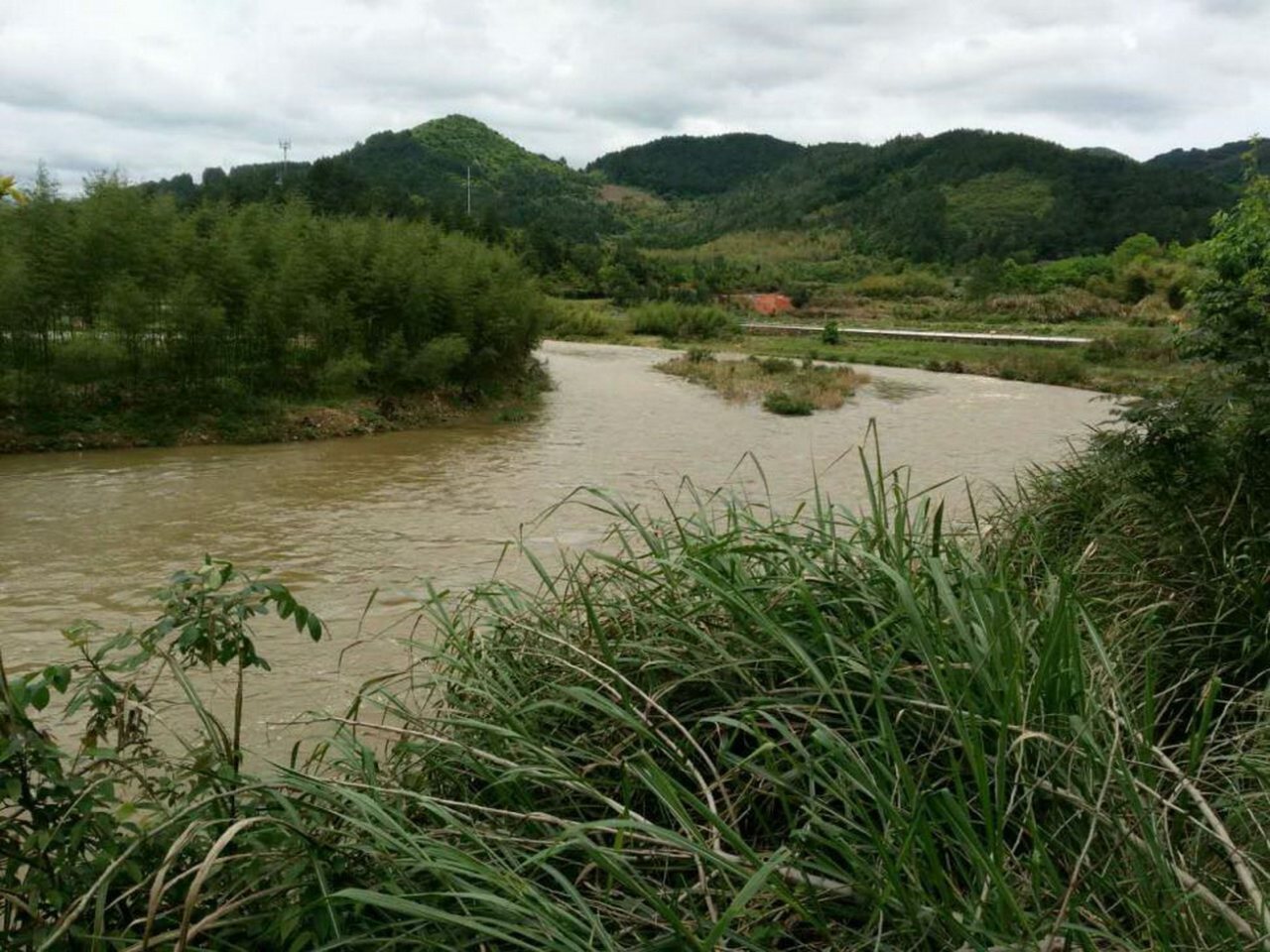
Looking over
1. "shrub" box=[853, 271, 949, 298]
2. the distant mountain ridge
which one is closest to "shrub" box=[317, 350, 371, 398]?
the distant mountain ridge

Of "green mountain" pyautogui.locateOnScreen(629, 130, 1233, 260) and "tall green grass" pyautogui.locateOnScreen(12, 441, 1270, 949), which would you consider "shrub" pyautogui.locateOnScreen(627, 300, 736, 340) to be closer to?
"tall green grass" pyautogui.locateOnScreen(12, 441, 1270, 949)

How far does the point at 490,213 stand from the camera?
42.2 metres

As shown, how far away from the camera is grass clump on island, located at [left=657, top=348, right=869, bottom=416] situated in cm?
1955

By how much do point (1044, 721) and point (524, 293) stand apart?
19.2 meters

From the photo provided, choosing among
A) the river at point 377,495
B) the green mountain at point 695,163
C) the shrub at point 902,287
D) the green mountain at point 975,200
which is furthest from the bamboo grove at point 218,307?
the green mountain at point 695,163

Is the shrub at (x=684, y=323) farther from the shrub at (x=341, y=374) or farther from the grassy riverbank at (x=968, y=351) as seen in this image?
the shrub at (x=341, y=374)

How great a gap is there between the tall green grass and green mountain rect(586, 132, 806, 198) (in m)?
138

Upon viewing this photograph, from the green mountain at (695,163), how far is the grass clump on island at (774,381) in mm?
113887

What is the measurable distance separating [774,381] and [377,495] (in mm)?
14036

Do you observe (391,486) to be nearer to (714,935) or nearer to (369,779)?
(369,779)

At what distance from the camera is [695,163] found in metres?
142

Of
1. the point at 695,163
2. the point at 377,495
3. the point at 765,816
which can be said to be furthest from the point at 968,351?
the point at 695,163

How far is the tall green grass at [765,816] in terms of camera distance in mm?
1543

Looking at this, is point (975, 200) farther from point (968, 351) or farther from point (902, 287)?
point (968, 351)
